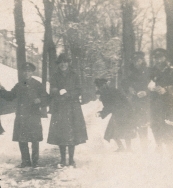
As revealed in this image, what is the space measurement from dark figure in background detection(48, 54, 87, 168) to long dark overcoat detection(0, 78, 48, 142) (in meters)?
0.24

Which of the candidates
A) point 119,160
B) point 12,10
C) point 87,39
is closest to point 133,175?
point 119,160

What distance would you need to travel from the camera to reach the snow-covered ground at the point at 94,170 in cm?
485

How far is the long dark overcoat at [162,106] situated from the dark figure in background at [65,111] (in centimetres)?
133

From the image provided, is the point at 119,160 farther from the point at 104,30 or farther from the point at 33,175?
the point at 104,30

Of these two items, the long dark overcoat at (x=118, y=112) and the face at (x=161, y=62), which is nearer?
the face at (x=161, y=62)

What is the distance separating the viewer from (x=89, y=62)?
20750 millimetres

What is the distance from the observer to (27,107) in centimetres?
604

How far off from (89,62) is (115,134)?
14.0 m

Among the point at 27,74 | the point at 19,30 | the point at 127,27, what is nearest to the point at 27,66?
the point at 27,74

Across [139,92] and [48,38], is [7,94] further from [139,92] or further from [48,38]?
[48,38]

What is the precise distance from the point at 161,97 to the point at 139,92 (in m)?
0.80

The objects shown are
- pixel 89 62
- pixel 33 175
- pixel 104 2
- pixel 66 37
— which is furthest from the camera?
pixel 89 62

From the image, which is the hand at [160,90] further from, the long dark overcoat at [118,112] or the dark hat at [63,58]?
the dark hat at [63,58]

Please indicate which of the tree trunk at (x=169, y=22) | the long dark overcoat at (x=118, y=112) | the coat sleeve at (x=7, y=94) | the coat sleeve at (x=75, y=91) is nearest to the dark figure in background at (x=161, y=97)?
the long dark overcoat at (x=118, y=112)
